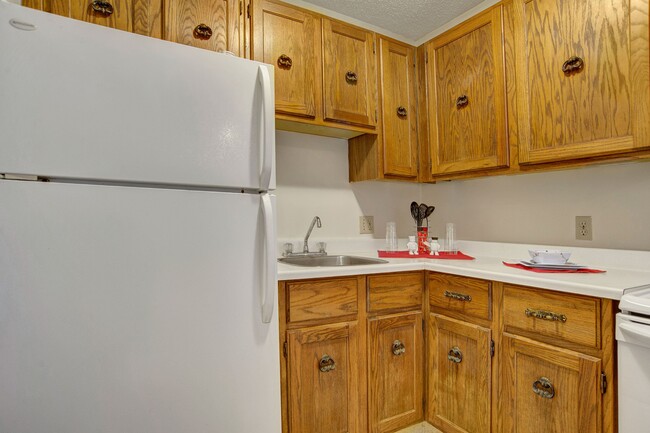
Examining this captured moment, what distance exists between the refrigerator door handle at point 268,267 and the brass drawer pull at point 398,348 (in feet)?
2.78

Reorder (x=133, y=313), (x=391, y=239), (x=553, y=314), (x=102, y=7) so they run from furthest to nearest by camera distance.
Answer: (x=391, y=239)
(x=102, y=7)
(x=553, y=314)
(x=133, y=313)

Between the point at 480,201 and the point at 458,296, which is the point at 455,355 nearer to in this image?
the point at 458,296

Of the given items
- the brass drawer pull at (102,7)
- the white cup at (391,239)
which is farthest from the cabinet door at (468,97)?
the brass drawer pull at (102,7)

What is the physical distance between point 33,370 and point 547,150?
2.10 m

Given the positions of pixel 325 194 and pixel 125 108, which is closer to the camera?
pixel 125 108

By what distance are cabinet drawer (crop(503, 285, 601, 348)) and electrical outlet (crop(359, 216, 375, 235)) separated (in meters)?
1.13

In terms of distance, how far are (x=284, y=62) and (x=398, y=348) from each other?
1613 millimetres

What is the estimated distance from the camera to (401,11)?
7.29 feet

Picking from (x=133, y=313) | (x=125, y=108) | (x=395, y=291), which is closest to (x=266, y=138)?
(x=125, y=108)

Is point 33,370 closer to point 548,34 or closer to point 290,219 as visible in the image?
point 290,219

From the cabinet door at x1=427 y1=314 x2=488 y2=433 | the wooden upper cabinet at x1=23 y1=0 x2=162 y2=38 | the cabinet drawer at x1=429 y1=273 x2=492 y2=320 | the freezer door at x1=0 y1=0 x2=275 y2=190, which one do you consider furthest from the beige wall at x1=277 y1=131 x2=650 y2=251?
the freezer door at x1=0 y1=0 x2=275 y2=190

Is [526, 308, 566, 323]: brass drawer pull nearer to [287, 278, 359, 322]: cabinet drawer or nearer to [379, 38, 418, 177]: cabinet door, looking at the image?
[287, 278, 359, 322]: cabinet drawer

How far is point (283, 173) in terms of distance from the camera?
218 cm

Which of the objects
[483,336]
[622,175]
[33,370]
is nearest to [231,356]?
[33,370]
